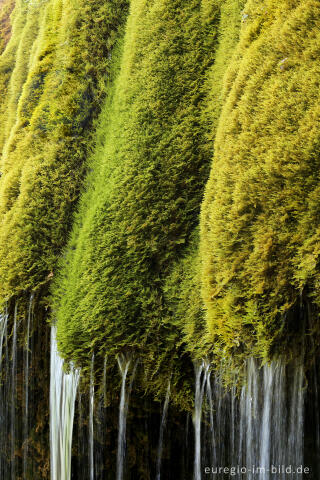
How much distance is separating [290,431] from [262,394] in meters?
0.38

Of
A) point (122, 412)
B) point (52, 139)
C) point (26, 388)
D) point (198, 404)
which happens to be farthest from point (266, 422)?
point (52, 139)

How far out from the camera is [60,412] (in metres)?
4.54

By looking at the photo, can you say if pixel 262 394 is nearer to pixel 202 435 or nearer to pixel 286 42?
pixel 202 435

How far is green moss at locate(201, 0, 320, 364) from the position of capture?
3.21 m

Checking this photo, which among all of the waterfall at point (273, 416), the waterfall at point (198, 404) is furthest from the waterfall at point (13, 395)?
the waterfall at point (273, 416)

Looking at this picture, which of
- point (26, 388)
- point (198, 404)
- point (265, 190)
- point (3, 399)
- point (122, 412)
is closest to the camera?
point (265, 190)

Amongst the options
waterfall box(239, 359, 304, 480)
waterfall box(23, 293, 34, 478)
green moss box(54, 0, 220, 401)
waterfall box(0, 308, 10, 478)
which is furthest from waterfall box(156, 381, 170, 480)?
waterfall box(0, 308, 10, 478)

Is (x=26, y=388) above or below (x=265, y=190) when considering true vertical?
below

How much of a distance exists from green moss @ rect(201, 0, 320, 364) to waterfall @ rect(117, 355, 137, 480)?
1.00 meters

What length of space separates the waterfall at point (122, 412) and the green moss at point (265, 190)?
1.00 metres

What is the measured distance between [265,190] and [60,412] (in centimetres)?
301

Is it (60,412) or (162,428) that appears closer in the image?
(162,428)

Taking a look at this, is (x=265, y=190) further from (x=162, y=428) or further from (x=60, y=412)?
(x=60, y=412)

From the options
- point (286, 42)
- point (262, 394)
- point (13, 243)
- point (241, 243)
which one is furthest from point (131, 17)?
point (262, 394)
